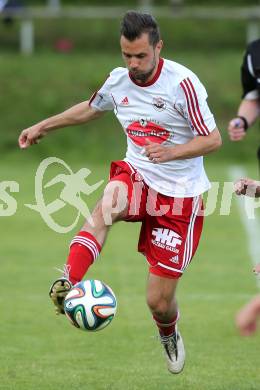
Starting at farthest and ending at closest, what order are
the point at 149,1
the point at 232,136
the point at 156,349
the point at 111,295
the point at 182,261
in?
1. the point at 149,1
2. the point at 156,349
3. the point at 232,136
4. the point at 182,261
5. the point at 111,295

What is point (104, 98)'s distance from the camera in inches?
321

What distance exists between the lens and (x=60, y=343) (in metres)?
9.70

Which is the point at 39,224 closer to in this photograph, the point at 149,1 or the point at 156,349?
the point at 156,349

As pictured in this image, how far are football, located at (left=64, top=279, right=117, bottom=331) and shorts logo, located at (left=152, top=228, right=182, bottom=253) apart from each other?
0.82 m

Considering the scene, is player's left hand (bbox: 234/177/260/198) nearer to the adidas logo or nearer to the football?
the football

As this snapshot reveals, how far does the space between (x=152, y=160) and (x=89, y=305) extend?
1053 millimetres

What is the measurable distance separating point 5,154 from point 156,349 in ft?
46.7

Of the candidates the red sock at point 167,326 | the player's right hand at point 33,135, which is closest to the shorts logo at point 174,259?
the red sock at point 167,326

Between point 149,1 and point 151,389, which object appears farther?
point 149,1

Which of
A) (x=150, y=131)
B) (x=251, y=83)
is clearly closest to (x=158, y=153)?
(x=150, y=131)

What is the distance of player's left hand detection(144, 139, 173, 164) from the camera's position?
23.9 feet

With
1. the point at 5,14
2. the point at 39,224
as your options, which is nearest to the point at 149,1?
the point at 5,14
